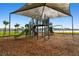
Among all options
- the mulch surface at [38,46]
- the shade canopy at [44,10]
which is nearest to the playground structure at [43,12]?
the shade canopy at [44,10]

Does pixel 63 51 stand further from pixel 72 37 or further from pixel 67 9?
pixel 67 9

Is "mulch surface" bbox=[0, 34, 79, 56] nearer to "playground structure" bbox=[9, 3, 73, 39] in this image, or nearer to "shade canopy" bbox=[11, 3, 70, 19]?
"playground structure" bbox=[9, 3, 73, 39]

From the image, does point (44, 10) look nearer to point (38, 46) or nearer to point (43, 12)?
point (43, 12)

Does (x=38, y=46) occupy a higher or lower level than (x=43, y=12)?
lower

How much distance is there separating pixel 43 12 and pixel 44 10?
0.13ft

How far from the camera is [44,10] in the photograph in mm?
3574

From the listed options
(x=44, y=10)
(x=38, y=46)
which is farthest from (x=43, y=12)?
(x=38, y=46)

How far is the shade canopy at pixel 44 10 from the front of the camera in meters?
3.55

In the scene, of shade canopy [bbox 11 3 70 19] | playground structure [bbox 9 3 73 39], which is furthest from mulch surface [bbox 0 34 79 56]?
shade canopy [bbox 11 3 70 19]

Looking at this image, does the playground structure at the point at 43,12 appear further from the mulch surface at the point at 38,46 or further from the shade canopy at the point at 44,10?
the mulch surface at the point at 38,46

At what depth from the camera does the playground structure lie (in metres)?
3.56

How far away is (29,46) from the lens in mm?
3650

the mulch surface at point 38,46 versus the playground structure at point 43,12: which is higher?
the playground structure at point 43,12

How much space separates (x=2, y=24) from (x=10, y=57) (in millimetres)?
469
